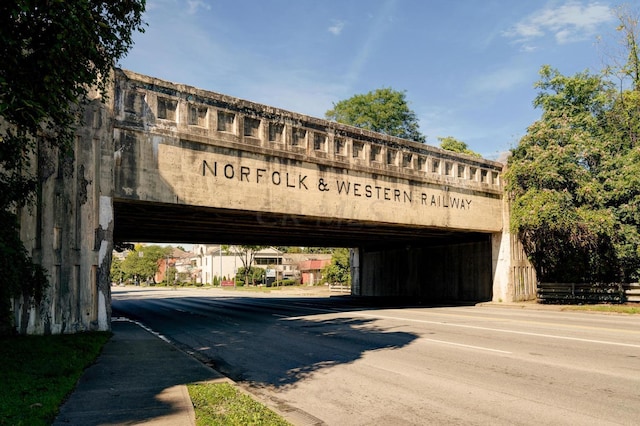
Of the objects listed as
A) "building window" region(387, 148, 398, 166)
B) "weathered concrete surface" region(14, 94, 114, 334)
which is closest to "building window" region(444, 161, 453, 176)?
"building window" region(387, 148, 398, 166)

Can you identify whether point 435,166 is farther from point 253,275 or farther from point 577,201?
point 253,275

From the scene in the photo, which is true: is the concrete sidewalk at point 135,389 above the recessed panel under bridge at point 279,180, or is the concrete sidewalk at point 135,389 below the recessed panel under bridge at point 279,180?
below

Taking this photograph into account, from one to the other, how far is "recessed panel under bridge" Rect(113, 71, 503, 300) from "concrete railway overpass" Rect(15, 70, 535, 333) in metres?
0.05

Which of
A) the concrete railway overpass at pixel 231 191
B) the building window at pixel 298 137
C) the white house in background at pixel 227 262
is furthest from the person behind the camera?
the white house in background at pixel 227 262

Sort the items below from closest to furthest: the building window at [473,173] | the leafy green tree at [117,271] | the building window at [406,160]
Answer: the building window at [406,160] → the building window at [473,173] → the leafy green tree at [117,271]

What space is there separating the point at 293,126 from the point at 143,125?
19.3ft

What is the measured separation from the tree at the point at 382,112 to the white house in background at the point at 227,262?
4922 cm

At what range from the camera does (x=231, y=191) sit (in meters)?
17.1

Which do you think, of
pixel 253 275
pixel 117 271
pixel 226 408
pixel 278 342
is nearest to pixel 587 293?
pixel 278 342

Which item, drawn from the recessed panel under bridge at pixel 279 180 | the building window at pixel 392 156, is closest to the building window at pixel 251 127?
the recessed panel under bridge at pixel 279 180

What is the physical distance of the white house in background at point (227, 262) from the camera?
103 meters

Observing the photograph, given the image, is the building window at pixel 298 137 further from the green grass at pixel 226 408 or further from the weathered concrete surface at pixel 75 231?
the green grass at pixel 226 408

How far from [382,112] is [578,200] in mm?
31908

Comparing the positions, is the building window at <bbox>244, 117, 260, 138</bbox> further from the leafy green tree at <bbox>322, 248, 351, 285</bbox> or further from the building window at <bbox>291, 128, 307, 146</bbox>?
the leafy green tree at <bbox>322, 248, 351, 285</bbox>
